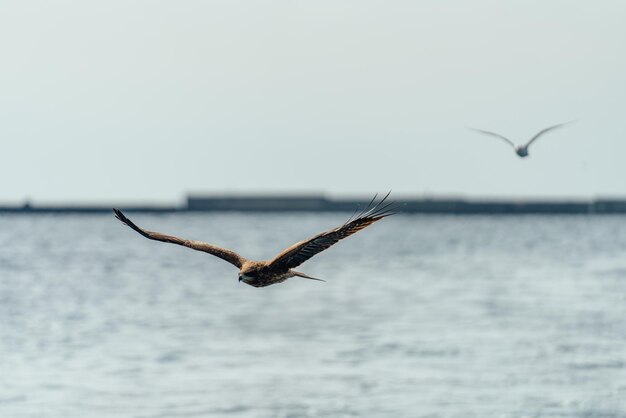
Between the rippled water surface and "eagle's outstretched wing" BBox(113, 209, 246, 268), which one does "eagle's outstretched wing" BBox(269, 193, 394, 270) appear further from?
the rippled water surface

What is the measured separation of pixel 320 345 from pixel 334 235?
113 feet

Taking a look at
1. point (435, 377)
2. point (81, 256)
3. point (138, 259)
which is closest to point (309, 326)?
point (435, 377)

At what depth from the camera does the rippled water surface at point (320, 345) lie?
42.4m

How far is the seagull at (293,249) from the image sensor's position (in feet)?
71.6

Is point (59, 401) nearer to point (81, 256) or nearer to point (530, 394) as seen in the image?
point (530, 394)

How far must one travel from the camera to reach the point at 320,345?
56.1 m

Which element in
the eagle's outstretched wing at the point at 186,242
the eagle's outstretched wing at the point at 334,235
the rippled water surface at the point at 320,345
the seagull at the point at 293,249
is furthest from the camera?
the rippled water surface at the point at 320,345

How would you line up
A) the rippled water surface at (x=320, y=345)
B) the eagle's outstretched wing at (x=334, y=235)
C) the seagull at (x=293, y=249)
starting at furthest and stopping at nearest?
the rippled water surface at (x=320, y=345), the seagull at (x=293, y=249), the eagle's outstretched wing at (x=334, y=235)

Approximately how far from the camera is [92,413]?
40.9 meters

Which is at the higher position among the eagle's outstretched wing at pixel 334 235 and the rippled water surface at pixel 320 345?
the eagle's outstretched wing at pixel 334 235

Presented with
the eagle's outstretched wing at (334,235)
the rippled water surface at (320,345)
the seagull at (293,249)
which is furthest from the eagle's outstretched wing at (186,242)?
the rippled water surface at (320,345)

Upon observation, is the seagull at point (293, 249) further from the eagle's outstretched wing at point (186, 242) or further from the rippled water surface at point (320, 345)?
the rippled water surface at point (320, 345)

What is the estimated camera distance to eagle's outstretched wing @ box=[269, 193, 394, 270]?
21719 mm

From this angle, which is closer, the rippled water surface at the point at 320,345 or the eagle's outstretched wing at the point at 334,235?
the eagle's outstretched wing at the point at 334,235
